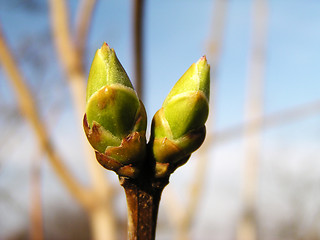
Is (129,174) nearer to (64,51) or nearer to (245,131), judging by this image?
(64,51)

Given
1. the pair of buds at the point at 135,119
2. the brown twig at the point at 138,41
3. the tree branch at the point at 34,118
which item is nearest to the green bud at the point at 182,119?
the pair of buds at the point at 135,119

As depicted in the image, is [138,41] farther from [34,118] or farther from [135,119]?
[34,118]

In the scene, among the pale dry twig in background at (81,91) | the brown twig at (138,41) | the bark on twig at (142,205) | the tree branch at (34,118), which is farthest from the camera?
the pale dry twig in background at (81,91)

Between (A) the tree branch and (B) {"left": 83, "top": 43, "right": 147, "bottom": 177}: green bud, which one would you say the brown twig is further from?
(A) the tree branch

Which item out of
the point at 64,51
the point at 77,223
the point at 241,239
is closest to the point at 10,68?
the point at 64,51

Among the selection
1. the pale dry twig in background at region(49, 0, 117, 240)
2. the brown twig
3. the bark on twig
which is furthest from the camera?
the pale dry twig in background at region(49, 0, 117, 240)

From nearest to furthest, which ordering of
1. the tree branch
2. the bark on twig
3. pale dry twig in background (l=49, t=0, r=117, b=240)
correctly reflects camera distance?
1. the bark on twig
2. the tree branch
3. pale dry twig in background (l=49, t=0, r=117, b=240)

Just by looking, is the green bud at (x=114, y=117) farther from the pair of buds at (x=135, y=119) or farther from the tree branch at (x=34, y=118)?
the tree branch at (x=34, y=118)

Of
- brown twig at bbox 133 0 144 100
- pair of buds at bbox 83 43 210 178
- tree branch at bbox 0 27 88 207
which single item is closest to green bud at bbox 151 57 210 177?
pair of buds at bbox 83 43 210 178
